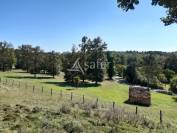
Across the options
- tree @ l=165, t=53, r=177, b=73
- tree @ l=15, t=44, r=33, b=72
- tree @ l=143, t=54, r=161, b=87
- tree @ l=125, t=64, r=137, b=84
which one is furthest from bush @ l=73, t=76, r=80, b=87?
tree @ l=165, t=53, r=177, b=73

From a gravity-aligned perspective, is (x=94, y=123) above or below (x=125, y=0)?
below

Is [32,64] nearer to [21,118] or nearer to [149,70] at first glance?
[149,70]

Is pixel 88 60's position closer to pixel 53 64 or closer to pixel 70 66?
pixel 70 66

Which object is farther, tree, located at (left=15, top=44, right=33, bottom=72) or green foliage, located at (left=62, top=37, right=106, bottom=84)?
tree, located at (left=15, top=44, right=33, bottom=72)

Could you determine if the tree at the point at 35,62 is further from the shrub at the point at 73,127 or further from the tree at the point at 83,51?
the shrub at the point at 73,127

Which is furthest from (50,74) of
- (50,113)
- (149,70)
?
(50,113)

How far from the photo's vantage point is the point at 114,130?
1952 centimetres

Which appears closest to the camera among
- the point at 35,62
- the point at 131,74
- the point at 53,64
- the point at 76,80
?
the point at 76,80

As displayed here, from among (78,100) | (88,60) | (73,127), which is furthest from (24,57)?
(73,127)

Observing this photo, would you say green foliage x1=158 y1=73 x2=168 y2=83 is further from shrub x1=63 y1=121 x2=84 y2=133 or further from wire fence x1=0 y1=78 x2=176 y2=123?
shrub x1=63 y1=121 x2=84 y2=133

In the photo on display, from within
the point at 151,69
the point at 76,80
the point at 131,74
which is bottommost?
the point at 76,80

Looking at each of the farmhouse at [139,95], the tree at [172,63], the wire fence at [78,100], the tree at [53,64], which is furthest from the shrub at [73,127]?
the tree at [172,63]

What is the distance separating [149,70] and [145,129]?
110952 millimetres

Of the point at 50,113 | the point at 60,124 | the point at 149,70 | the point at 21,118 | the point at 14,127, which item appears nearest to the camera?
the point at 14,127
